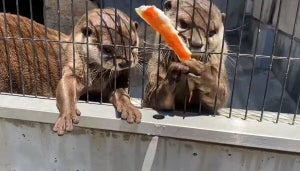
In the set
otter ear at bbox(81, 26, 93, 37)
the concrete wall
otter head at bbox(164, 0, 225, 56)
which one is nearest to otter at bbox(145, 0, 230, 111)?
otter head at bbox(164, 0, 225, 56)

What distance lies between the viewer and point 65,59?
2.78m

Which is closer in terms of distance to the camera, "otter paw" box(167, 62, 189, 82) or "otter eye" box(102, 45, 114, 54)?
"otter paw" box(167, 62, 189, 82)

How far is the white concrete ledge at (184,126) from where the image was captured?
88.2 inches

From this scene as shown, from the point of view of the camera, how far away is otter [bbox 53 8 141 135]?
2391mm

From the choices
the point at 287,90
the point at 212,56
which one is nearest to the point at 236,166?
the point at 212,56

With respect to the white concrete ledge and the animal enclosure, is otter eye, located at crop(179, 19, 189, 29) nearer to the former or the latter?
the animal enclosure

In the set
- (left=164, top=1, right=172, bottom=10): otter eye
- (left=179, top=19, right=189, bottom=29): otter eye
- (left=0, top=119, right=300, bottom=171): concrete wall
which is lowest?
(left=0, top=119, right=300, bottom=171): concrete wall

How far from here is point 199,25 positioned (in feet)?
8.08

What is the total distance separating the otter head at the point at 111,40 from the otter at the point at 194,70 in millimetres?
207

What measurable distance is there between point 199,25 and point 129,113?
0.71 metres

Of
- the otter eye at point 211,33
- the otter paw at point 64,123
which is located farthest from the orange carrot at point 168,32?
the otter paw at point 64,123

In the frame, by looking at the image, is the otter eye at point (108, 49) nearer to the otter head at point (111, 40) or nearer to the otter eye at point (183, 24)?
the otter head at point (111, 40)

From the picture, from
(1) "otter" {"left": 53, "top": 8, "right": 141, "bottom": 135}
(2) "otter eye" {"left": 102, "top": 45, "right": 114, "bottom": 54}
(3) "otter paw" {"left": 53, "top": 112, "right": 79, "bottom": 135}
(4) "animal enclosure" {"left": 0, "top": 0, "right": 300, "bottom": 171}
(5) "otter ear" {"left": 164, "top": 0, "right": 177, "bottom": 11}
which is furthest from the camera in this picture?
(5) "otter ear" {"left": 164, "top": 0, "right": 177, "bottom": 11}

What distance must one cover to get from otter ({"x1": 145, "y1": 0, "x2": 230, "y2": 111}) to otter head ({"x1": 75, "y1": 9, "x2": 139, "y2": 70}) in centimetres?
21
